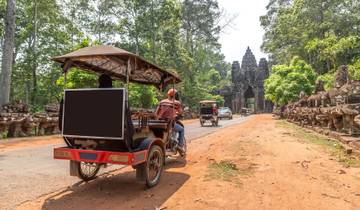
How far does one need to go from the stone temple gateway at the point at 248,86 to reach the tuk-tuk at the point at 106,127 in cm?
5283

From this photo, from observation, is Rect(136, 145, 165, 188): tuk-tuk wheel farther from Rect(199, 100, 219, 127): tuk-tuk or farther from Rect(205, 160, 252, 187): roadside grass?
Rect(199, 100, 219, 127): tuk-tuk

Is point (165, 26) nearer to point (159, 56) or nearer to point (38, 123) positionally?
point (159, 56)

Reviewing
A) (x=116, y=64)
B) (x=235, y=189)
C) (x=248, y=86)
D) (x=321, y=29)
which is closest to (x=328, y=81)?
(x=321, y=29)

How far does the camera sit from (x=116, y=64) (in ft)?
20.2

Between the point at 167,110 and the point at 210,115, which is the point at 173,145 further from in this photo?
the point at 210,115

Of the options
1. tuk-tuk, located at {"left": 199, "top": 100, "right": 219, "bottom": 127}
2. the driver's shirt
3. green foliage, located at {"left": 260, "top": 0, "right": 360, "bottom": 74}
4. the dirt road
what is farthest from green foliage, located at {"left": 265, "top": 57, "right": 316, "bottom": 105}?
the dirt road

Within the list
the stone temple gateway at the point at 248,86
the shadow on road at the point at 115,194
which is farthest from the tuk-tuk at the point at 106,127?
the stone temple gateway at the point at 248,86

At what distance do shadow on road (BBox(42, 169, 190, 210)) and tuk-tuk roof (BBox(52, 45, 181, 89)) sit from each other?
225 cm

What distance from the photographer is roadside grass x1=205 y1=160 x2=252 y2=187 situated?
5.96 m

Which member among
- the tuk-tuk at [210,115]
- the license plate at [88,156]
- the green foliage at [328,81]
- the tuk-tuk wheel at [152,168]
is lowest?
the tuk-tuk wheel at [152,168]

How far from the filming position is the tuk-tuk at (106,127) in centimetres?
492

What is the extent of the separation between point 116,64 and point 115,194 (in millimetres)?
2673

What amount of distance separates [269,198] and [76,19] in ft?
130

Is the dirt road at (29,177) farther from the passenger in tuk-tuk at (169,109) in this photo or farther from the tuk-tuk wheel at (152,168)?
the passenger in tuk-tuk at (169,109)
